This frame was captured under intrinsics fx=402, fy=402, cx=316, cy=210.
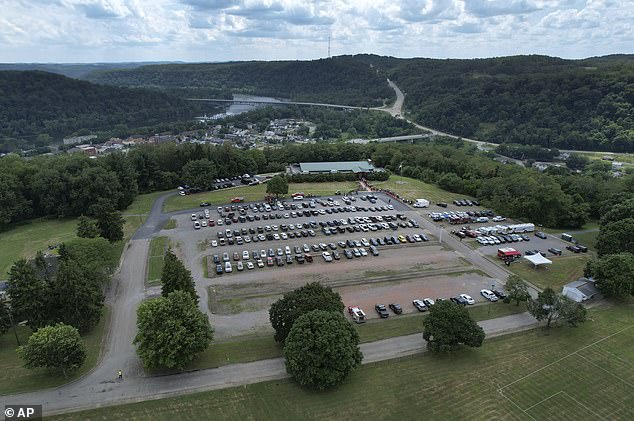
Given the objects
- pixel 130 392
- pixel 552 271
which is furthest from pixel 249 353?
pixel 552 271

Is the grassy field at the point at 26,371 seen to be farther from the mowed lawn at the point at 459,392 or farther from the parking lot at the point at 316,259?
the parking lot at the point at 316,259

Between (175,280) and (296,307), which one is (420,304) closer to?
(296,307)

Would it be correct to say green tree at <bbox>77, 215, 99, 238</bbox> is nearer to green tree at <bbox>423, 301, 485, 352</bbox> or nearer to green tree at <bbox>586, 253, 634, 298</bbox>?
green tree at <bbox>423, 301, 485, 352</bbox>

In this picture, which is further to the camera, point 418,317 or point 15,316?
point 418,317

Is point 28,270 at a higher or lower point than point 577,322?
higher

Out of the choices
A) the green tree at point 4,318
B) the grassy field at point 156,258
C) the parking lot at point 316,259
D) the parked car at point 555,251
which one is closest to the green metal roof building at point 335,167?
the parking lot at point 316,259

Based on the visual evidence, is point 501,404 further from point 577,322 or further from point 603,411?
point 577,322

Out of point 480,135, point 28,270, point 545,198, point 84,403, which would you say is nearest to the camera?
point 84,403

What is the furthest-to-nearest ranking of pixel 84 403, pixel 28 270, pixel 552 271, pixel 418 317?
1. pixel 552 271
2. pixel 418 317
3. pixel 28 270
4. pixel 84 403

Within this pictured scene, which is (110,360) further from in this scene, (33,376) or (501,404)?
(501,404)
